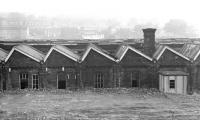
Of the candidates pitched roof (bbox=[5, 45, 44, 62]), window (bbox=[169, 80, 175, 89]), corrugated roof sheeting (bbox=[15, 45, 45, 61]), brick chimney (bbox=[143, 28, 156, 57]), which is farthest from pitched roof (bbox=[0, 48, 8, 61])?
window (bbox=[169, 80, 175, 89])

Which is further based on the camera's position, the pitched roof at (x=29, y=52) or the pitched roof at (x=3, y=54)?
the pitched roof at (x=3, y=54)

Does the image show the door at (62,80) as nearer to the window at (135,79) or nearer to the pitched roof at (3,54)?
the pitched roof at (3,54)

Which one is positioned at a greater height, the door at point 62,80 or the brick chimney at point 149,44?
the brick chimney at point 149,44

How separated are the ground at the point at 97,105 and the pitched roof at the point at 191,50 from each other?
416 cm

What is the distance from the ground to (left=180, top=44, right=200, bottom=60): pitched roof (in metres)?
4.16

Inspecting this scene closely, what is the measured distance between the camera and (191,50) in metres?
35.4

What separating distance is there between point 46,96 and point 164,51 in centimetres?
1310

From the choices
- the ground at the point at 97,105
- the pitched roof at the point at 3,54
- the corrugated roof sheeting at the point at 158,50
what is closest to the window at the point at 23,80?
the ground at the point at 97,105

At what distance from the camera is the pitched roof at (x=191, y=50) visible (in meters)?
34.0

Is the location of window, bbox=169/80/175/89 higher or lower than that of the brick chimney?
lower

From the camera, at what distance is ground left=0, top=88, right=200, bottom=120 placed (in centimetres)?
2166

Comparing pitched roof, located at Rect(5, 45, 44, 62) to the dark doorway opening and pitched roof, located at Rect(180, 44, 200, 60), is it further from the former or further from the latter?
pitched roof, located at Rect(180, 44, 200, 60)

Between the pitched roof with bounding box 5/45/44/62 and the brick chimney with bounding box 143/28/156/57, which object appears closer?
the pitched roof with bounding box 5/45/44/62

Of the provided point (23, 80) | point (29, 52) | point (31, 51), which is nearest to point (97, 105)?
point (23, 80)
